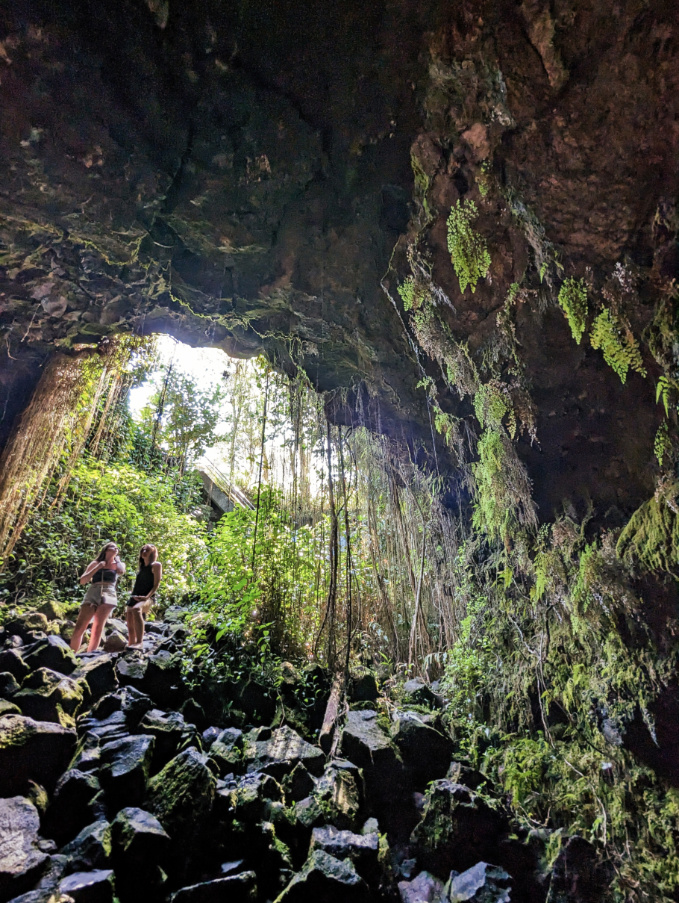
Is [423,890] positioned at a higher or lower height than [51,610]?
lower

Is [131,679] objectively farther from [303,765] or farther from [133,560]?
[133,560]

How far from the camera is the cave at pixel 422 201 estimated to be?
252cm

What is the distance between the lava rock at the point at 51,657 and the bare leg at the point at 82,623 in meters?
0.74

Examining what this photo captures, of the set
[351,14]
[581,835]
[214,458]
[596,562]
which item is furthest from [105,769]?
[214,458]

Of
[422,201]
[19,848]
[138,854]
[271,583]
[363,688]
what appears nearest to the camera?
[19,848]

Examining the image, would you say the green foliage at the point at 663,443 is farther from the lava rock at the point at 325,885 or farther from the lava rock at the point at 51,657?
the lava rock at the point at 51,657

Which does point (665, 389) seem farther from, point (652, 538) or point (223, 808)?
point (223, 808)

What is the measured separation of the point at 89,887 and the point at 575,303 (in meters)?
4.39

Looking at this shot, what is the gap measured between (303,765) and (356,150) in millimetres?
5031

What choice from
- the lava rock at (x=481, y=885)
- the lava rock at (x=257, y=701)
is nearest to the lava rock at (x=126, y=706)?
the lava rock at (x=257, y=701)

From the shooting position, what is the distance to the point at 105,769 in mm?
3045

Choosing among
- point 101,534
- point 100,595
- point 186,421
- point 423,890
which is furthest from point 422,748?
point 186,421

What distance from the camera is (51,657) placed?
4043 millimetres

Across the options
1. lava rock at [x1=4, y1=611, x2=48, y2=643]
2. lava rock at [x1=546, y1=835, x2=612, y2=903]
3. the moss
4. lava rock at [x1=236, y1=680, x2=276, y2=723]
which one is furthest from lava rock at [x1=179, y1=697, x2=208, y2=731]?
the moss
